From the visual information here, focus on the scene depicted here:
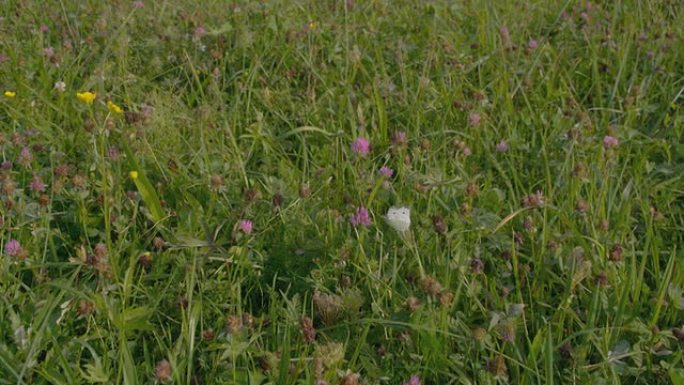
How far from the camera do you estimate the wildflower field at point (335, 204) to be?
1.61 meters

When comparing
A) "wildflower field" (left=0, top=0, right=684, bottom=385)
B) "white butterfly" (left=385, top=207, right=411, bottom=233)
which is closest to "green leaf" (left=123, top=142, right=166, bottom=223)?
"wildflower field" (left=0, top=0, right=684, bottom=385)

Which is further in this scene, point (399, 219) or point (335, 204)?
point (335, 204)

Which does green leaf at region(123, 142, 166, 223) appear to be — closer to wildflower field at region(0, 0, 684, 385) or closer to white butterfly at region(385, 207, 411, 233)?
wildflower field at region(0, 0, 684, 385)

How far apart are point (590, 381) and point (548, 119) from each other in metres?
1.18

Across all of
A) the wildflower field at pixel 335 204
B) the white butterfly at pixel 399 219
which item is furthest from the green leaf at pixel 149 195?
the white butterfly at pixel 399 219

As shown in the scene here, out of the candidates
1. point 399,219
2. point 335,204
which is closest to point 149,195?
→ point 335,204

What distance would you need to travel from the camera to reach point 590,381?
1.55m

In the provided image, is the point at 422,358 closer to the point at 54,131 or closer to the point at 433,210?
the point at 433,210

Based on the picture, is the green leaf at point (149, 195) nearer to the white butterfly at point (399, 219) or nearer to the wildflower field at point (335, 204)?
the wildflower field at point (335, 204)

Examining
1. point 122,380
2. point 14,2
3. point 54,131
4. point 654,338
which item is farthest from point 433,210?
point 14,2

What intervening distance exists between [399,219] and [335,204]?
0.96 ft

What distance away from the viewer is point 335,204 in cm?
205

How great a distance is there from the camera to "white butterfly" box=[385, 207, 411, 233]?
1792 mm

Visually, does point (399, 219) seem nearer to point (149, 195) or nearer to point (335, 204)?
point (335, 204)
